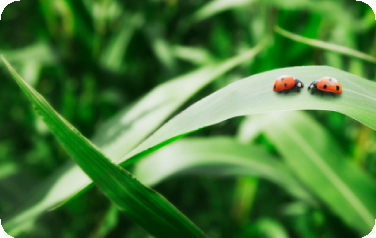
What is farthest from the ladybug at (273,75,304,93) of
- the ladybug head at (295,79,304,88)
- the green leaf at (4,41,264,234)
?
the green leaf at (4,41,264,234)

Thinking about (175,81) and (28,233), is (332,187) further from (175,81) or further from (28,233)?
(28,233)

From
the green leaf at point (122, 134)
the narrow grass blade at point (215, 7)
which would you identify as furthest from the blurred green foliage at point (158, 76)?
the green leaf at point (122, 134)

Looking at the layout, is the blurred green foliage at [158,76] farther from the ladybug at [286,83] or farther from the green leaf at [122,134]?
the ladybug at [286,83]

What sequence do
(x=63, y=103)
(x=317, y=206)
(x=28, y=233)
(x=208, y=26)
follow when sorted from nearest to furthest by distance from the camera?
(x=317, y=206)
(x=28, y=233)
(x=63, y=103)
(x=208, y=26)

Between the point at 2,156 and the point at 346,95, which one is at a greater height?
the point at 2,156

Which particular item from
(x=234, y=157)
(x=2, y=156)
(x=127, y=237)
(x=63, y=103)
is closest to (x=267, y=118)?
(x=234, y=157)

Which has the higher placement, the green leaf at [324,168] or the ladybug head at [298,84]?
the ladybug head at [298,84]

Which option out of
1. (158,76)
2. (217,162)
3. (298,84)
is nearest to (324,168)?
(217,162)
